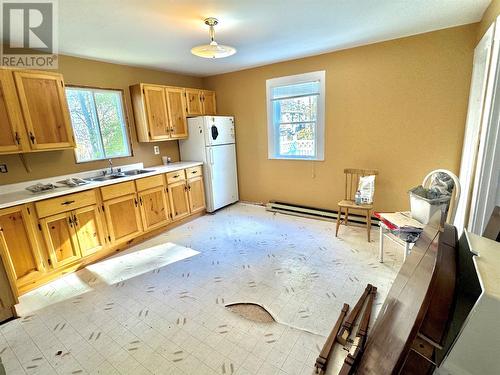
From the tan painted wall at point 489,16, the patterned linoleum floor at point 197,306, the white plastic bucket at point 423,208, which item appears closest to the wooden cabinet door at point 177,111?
the patterned linoleum floor at point 197,306

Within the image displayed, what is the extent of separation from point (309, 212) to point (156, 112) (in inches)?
112

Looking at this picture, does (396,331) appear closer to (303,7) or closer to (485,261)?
(485,261)

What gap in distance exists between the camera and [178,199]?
3.84m

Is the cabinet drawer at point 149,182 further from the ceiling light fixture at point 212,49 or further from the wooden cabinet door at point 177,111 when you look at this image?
the ceiling light fixture at point 212,49

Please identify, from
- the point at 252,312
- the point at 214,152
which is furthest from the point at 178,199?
the point at 252,312

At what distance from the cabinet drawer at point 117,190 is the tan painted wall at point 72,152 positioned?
0.59 m

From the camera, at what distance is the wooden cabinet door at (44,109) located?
95.9 inches

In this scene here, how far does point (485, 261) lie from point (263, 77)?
3948 mm

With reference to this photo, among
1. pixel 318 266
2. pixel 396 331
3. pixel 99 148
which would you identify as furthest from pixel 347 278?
pixel 99 148

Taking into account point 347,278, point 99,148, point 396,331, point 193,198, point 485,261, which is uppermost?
point 99,148

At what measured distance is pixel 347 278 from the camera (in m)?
2.35

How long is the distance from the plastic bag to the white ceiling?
1.70m

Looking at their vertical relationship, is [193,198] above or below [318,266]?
above

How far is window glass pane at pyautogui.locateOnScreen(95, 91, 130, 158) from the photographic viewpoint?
11.0 ft
